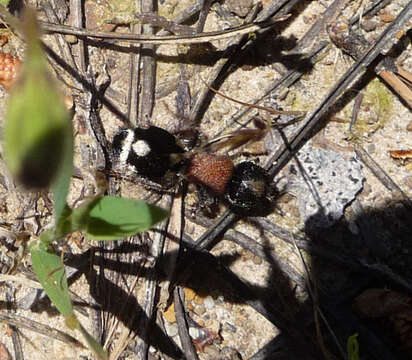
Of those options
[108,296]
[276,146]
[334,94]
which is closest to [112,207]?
[108,296]

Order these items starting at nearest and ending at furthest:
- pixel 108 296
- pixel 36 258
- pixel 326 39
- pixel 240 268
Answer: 1. pixel 36 258
2. pixel 108 296
3. pixel 240 268
4. pixel 326 39

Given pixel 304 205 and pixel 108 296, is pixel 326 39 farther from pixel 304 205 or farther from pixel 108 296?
pixel 108 296

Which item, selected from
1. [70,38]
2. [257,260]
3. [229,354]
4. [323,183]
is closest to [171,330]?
[229,354]

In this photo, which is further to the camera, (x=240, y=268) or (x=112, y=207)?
(x=240, y=268)

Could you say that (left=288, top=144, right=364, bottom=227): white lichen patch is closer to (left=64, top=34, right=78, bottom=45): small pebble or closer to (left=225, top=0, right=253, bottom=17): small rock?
(left=225, top=0, right=253, bottom=17): small rock

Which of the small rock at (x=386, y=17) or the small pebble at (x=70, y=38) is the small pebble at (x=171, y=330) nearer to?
the small pebble at (x=70, y=38)

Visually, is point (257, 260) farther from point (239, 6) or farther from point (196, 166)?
point (239, 6)
